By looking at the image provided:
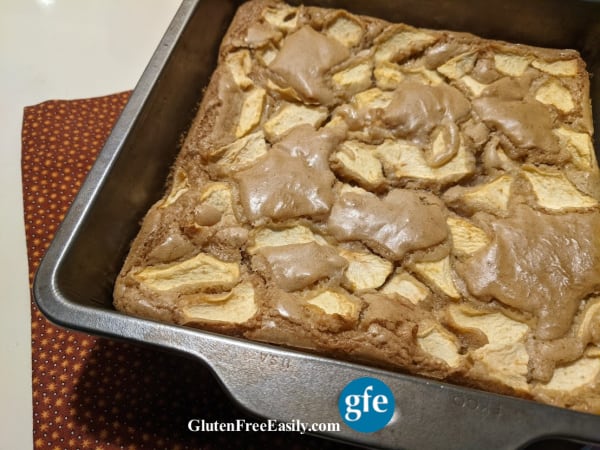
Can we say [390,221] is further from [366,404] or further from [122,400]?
[122,400]

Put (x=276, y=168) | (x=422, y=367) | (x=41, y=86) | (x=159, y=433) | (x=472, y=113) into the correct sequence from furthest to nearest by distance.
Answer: (x=41, y=86) → (x=472, y=113) → (x=276, y=168) → (x=159, y=433) → (x=422, y=367)

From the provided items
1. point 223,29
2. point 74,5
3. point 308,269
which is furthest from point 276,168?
point 74,5

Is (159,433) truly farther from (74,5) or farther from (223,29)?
(74,5)

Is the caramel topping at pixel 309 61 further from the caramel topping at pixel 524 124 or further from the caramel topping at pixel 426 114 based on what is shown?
the caramel topping at pixel 524 124

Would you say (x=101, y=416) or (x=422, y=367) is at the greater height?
(x=422, y=367)

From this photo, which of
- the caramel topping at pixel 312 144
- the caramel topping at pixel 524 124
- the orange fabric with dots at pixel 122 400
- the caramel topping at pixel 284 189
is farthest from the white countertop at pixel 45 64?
the caramel topping at pixel 524 124

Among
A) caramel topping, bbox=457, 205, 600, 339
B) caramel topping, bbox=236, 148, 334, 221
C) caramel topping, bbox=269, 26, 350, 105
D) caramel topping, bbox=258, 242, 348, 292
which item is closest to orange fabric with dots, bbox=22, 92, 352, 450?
caramel topping, bbox=258, 242, 348, 292
